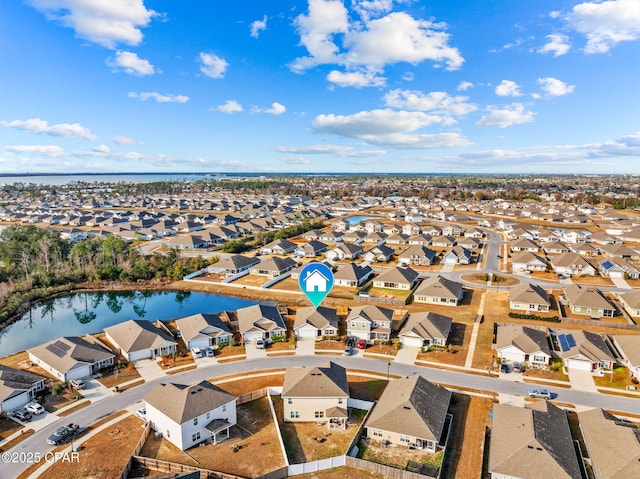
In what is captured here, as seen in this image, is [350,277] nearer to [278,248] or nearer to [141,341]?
[278,248]

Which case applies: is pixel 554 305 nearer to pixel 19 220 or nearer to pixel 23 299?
pixel 23 299

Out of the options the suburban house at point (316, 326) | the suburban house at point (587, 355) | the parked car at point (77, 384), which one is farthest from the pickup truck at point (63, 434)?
the suburban house at point (587, 355)

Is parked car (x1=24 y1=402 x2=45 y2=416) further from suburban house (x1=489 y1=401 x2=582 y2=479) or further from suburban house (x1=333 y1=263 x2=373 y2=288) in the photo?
suburban house (x1=333 y1=263 x2=373 y2=288)

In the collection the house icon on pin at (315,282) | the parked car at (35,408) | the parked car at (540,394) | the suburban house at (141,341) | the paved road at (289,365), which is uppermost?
the house icon on pin at (315,282)

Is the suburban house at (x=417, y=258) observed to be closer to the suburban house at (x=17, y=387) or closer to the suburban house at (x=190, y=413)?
the suburban house at (x=190, y=413)

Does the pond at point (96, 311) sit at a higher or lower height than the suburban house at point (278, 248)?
lower

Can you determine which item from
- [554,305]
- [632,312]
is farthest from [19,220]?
[632,312]

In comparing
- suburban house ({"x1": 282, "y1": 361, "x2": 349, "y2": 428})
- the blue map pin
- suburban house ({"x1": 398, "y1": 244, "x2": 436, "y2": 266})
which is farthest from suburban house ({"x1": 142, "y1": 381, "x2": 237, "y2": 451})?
suburban house ({"x1": 398, "y1": 244, "x2": 436, "y2": 266})
